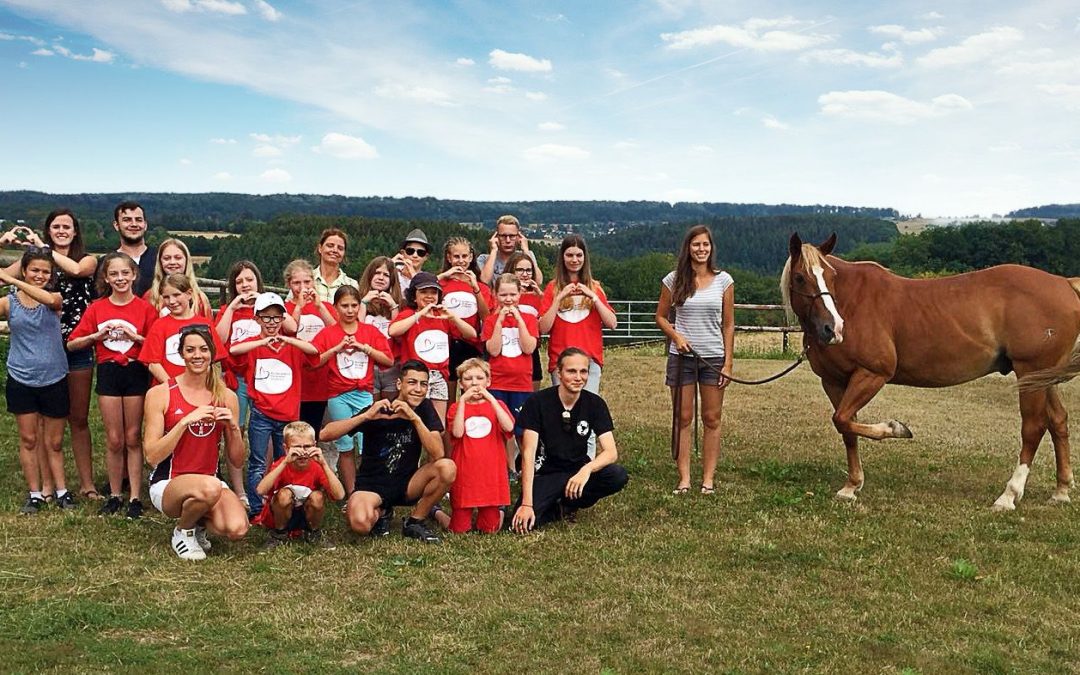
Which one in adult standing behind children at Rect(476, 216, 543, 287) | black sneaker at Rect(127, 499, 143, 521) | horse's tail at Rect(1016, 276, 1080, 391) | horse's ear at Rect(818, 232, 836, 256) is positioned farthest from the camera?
adult standing behind children at Rect(476, 216, 543, 287)

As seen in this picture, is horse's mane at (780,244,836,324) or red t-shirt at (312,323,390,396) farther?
horse's mane at (780,244,836,324)

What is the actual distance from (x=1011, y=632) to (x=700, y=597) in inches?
55.3

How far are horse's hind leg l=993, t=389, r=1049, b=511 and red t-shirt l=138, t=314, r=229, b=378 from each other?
5627 millimetres

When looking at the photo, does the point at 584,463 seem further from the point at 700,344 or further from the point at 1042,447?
the point at 1042,447

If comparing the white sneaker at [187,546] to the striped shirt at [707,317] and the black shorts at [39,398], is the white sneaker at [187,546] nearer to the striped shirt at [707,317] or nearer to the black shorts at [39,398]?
the black shorts at [39,398]

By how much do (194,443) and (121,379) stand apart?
3.56 feet

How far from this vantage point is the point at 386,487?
5.23 m

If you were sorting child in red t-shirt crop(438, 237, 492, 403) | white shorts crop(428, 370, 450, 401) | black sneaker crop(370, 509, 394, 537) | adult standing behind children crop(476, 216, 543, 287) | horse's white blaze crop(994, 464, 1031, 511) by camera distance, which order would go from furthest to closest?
adult standing behind children crop(476, 216, 543, 287) < child in red t-shirt crop(438, 237, 492, 403) < horse's white blaze crop(994, 464, 1031, 511) < white shorts crop(428, 370, 450, 401) < black sneaker crop(370, 509, 394, 537)

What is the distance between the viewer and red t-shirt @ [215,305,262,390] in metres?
5.66

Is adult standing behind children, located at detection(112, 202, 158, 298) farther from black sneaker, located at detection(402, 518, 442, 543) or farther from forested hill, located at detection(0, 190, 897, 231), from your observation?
forested hill, located at detection(0, 190, 897, 231)

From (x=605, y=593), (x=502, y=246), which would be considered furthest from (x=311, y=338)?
(x=605, y=593)

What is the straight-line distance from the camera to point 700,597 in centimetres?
431

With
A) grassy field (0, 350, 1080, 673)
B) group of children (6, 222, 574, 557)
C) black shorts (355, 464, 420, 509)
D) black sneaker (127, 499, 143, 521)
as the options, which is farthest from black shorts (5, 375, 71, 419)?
black shorts (355, 464, 420, 509)

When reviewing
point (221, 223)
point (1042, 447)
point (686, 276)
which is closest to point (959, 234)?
point (221, 223)
